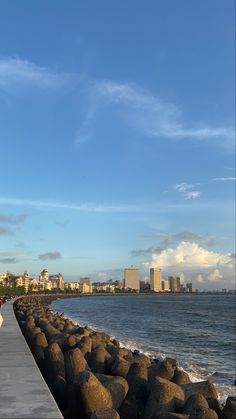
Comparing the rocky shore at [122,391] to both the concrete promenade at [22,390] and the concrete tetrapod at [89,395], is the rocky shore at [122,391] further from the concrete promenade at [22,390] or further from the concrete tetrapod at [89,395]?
the concrete promenade at [22,390]

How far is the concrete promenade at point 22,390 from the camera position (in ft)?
15.3

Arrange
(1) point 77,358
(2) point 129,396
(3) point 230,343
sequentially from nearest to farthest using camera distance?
(2) point 129,396 < (1) point 77,358 < (3) point 230,343

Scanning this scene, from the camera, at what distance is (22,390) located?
5719mm

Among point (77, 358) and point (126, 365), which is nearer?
point (77, 358)

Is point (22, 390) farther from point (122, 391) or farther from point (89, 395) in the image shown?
point (122, 391)

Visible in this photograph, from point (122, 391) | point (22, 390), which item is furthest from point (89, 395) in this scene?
point (122, 391)

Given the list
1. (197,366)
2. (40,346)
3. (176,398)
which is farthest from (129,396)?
(197,366)

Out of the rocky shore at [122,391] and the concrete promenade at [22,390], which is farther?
the rocky shore at [122,391]

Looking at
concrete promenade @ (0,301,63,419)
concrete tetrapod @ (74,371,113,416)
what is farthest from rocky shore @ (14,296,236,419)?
concrete promenade @ (0,301,63,419)

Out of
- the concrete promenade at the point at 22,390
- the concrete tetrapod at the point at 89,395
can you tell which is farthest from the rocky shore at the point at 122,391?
the concrete promenade at the point at 22,390

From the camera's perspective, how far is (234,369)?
727 inches

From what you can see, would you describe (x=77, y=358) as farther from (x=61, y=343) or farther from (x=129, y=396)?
(x=61, y=343)

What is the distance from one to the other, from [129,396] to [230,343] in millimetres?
23147

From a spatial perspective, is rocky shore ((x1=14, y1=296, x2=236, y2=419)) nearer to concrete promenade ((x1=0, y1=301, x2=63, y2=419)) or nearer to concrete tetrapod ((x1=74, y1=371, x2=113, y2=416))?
concrete tetrapod ((x1=74, y1=371, x2=113, y2=416))
